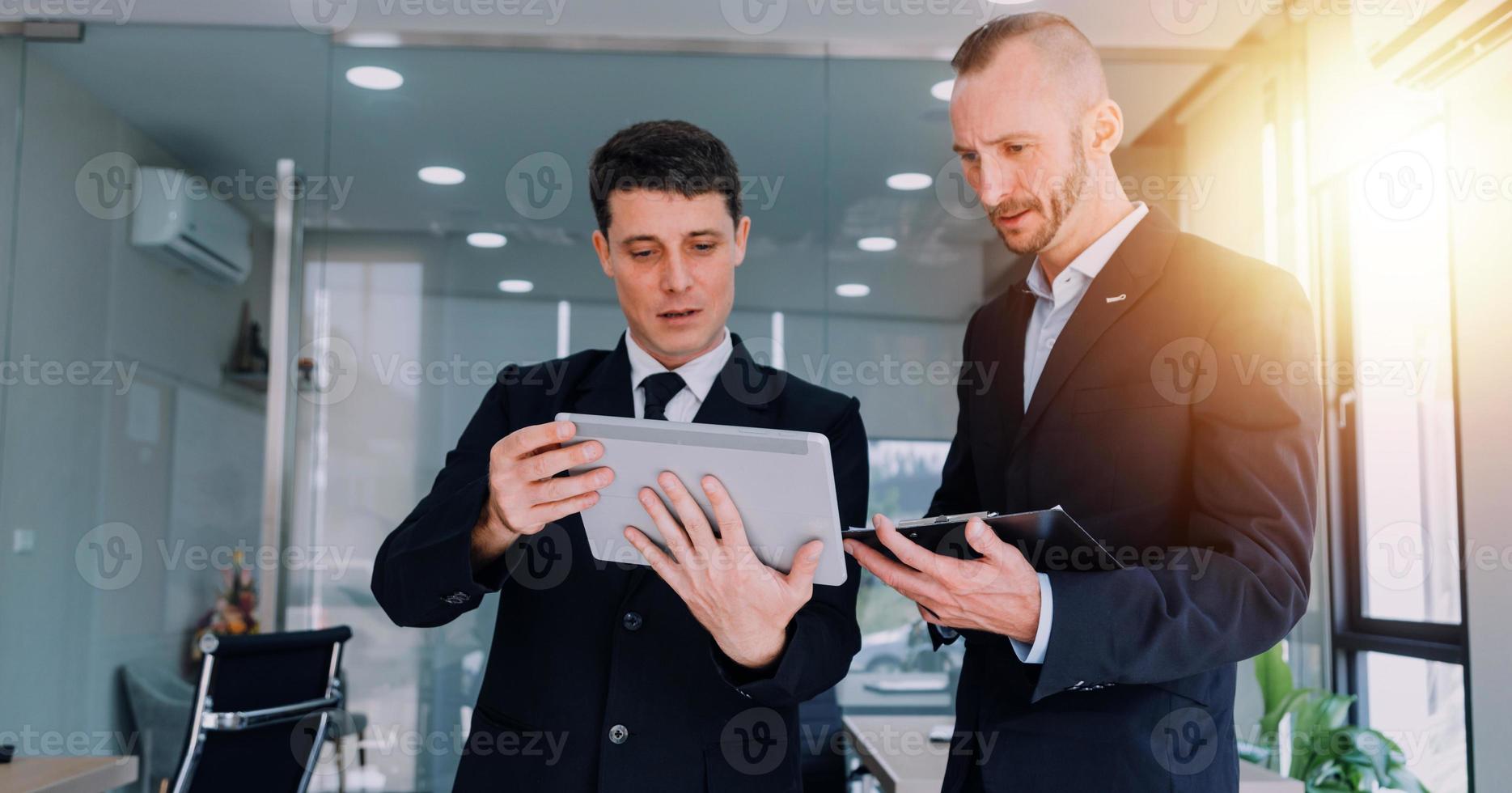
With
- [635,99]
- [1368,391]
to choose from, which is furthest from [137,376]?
[1368,391]

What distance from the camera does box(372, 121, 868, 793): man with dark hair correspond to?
1.28m

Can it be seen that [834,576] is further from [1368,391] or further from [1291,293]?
[1368,391]

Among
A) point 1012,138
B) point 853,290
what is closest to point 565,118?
point 853,290

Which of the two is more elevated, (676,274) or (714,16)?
(714,16)

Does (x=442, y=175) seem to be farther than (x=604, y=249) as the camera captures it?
Yes

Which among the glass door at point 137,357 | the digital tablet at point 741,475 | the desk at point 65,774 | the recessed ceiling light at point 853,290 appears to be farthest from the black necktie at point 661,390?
the glass door at point 137,357

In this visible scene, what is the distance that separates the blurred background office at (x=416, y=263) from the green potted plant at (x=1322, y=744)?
127 millimetres

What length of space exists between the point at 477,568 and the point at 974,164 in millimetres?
832

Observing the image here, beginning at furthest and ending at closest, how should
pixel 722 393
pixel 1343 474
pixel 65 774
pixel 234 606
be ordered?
pixel 234 606 < pixel 1343 474 < pixel 65 774 < pixel 722 393

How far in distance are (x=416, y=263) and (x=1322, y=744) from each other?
130 inches

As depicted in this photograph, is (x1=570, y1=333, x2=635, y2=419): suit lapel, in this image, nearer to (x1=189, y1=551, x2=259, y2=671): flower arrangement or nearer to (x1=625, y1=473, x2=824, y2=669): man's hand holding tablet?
(x1=625, y1=473, x2=824, y2=669): man's hand holding tablet

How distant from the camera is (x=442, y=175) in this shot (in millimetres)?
4090

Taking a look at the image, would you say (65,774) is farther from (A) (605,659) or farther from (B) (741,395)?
(B) (741,395)

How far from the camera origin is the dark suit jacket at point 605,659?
1.39m
